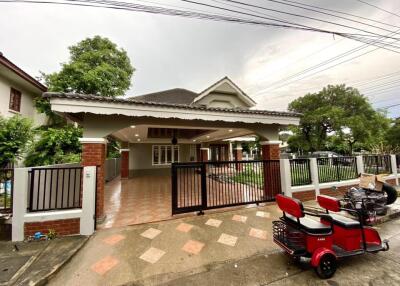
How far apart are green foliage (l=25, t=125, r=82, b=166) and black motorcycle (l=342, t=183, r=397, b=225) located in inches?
407

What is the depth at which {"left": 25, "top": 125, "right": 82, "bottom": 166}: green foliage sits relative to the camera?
7703 mm

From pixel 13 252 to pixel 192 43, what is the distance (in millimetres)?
9887

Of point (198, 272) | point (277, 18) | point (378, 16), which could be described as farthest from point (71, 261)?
point (378, 16)

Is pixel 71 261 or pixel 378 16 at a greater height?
pixel 378 16

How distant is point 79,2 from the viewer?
4020 mm

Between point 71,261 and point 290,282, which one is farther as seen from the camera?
point 71,261

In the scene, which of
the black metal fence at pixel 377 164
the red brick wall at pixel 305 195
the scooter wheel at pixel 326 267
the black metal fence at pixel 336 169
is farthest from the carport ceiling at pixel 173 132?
the black metal fence at pixel 377 164

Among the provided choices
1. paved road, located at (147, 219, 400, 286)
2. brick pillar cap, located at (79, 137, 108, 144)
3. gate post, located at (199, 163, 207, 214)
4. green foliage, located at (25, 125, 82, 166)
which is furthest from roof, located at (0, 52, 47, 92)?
paved road, located at (147, 219, 400, 286)

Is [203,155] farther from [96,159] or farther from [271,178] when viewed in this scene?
[96,159]

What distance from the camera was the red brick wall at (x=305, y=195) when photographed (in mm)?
6012

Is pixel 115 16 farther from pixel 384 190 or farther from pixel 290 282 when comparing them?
pixel 384 190

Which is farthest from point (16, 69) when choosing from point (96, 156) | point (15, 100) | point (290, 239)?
point (290, 239)

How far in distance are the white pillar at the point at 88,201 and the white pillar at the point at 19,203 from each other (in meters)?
1.04

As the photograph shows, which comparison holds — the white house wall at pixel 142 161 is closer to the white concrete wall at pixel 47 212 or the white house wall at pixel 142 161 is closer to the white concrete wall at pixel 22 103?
the white concrete wall at pixel 22 103
